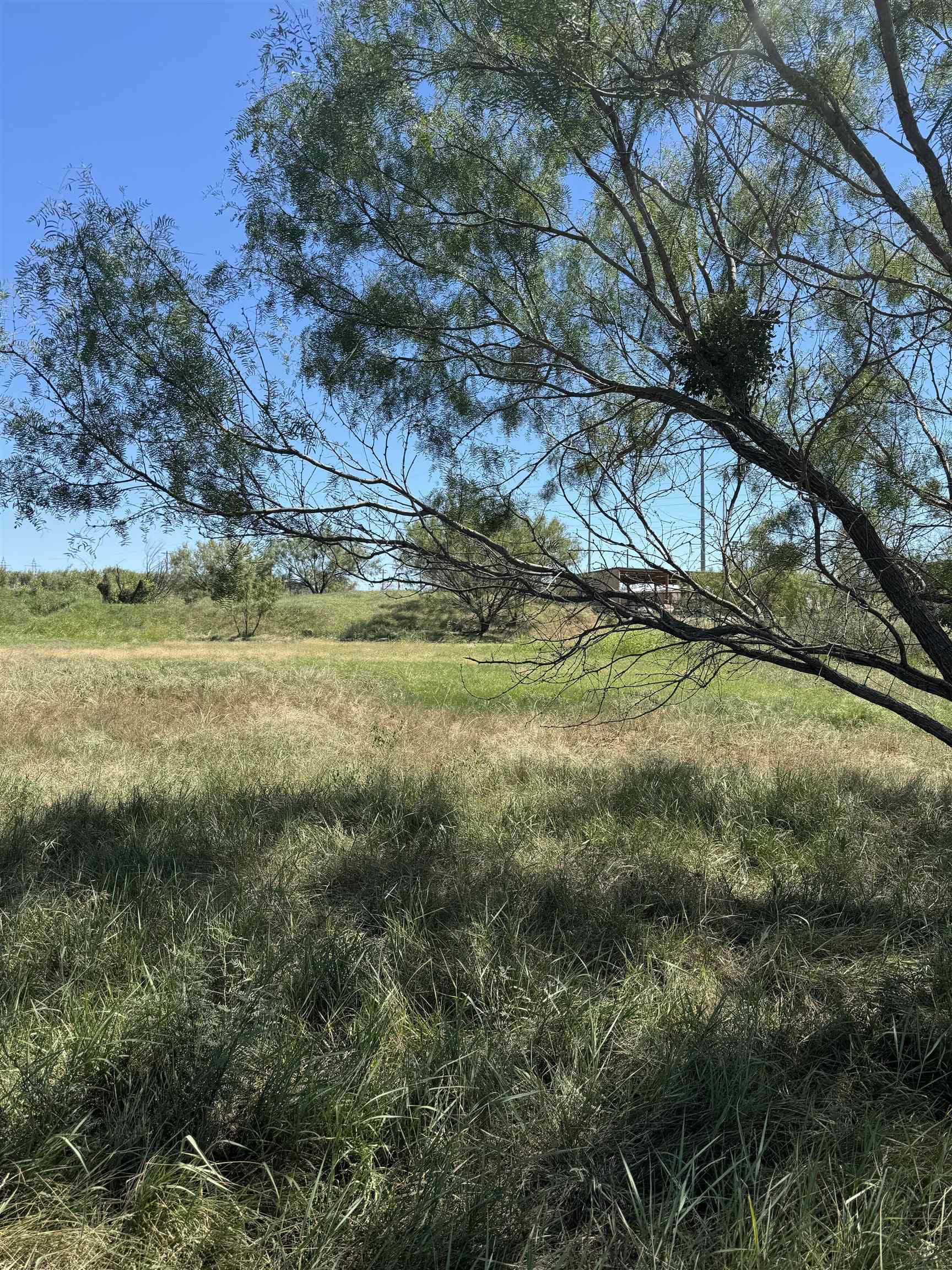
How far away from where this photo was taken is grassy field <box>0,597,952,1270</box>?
5.71 feet

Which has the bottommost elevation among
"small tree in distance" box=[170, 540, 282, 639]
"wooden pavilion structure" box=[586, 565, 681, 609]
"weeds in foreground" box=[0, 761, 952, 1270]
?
"weeds in foreground" box=[0, 761, 952, 1270]

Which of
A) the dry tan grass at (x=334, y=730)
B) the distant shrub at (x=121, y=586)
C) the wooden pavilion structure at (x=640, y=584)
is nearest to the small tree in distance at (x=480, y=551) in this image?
the wooden pavilion structure at (x=640, y=584)

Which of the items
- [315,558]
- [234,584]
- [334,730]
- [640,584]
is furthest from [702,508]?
[234,584]

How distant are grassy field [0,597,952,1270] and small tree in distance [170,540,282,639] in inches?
941

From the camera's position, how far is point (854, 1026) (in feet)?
8.22

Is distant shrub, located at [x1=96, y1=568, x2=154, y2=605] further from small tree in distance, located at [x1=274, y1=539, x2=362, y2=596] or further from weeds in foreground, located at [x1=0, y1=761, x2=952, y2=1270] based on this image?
weeds in foreground, located at [x1=0, y1=761, x2=952, y2=1270]

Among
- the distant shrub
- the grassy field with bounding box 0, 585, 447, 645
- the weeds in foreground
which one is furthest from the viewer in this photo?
the distant shrub

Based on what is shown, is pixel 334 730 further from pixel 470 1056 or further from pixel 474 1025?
pixel 470 1056

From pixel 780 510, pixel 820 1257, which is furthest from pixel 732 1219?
pixel 780 510

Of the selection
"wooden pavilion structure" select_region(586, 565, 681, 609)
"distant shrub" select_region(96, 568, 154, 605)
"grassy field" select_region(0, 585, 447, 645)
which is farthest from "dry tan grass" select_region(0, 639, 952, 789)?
"distant shrub" select_region(96, 568, 154, 605)

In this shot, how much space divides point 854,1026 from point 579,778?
3602 mm

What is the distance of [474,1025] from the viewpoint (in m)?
2.58

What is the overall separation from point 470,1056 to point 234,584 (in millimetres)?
29562

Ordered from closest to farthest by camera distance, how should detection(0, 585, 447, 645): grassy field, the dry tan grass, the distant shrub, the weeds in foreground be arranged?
the weeds in foreground, the dry tan grass, detection(0, 585, 447, 645): grassy field, the distant shrub
